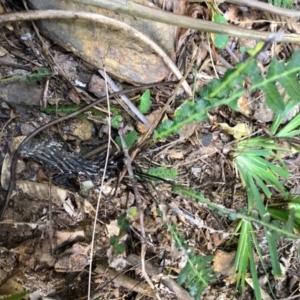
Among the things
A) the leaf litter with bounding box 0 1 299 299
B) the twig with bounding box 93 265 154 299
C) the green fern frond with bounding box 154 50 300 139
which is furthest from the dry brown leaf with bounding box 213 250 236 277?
the green fern frond with bounding box 154 50 300 139

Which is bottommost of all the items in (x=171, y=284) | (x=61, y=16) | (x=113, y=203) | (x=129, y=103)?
(x=171, y=284)

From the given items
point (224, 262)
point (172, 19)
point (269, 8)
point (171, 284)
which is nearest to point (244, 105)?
point (269, 8)

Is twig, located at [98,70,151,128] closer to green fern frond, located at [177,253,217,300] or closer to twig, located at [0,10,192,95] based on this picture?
twig, located at [0,10,192,95]

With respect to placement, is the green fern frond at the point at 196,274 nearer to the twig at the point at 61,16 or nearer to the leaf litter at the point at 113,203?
the leaf litter at the point at 113,203

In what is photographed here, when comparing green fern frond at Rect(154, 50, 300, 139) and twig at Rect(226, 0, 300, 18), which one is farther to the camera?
twig at Rect(226, 0, 300, 18)

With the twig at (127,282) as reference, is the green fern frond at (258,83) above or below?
above

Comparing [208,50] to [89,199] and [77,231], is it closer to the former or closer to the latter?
[89,199]

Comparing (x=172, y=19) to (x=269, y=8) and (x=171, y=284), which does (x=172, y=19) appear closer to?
(x=269, y=8)

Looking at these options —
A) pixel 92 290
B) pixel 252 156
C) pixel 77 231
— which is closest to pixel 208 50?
pixel 252 156

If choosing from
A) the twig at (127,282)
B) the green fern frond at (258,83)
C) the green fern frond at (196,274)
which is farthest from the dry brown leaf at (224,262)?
the green fern frond at (258,83)

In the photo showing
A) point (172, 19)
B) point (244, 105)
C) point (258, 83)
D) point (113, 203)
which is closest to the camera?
point (258, 83)

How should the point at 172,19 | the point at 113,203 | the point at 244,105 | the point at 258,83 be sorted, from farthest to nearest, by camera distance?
the point at 244,105 → the point at 113,203 → the point at 172,19 → the point at 258,83
